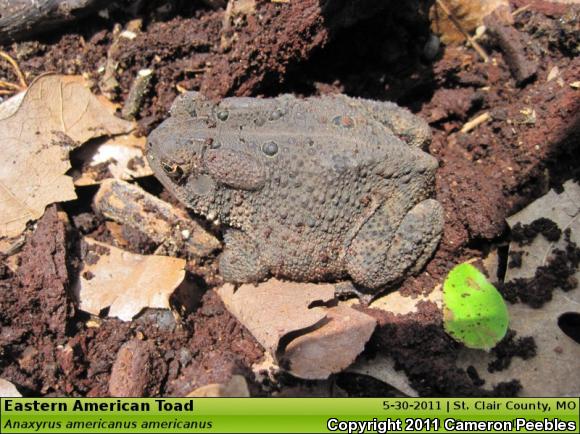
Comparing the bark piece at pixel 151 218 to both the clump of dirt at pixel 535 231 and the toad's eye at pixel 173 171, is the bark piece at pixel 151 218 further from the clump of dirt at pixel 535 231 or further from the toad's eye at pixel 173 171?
the clump of dirt at pixel 535 231

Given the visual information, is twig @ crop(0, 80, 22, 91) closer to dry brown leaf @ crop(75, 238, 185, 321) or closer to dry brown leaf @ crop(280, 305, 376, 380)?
dry brown leaf @ crop(75, 238, 185, 321)

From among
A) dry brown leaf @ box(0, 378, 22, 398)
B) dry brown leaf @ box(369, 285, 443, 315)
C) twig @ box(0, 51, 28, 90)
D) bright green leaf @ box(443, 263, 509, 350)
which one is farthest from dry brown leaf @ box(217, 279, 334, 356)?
twig @ box(0, 51, 28, 90)

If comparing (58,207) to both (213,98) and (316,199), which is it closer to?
(213,98)

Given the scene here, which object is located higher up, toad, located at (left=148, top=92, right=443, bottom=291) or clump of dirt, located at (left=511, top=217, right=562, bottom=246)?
toad, located at (left=148, top=92, right=443, bottom=291)

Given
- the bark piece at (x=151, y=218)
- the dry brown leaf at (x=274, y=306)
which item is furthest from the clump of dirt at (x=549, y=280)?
the bark piece at (x=151, y=218)

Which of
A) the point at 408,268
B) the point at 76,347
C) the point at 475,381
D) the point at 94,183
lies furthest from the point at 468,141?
the point at 76,347
